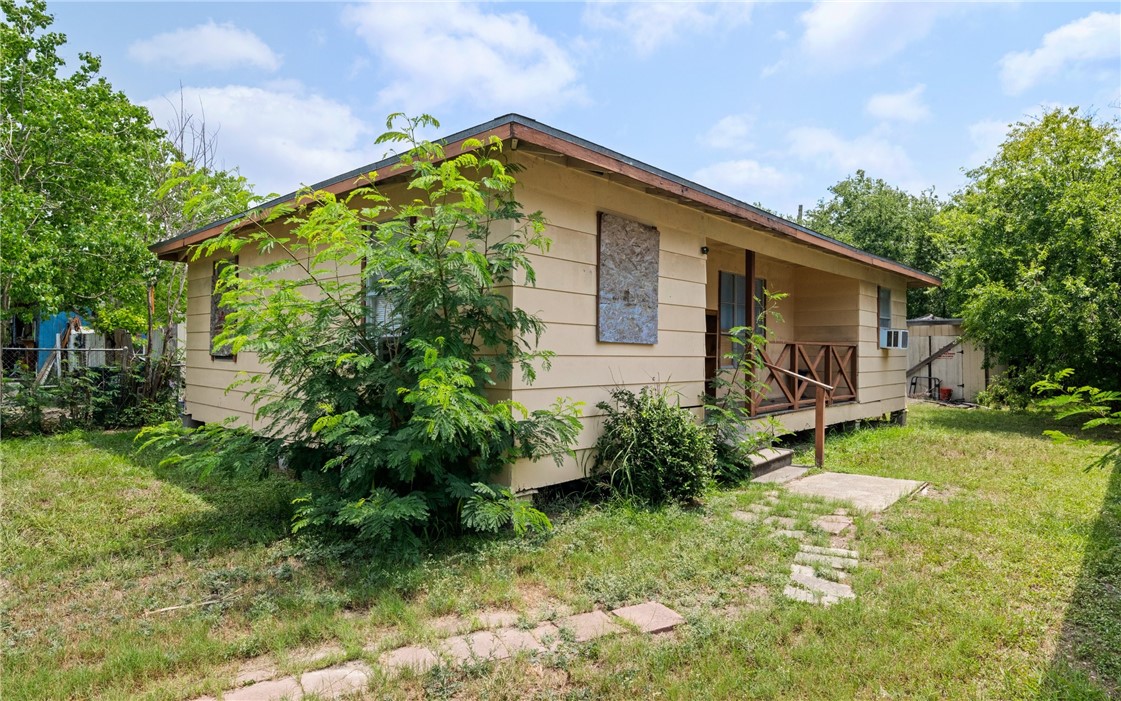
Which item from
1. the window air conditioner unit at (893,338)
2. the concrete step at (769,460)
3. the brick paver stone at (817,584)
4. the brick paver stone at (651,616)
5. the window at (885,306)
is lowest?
the brick paver stone at (651,616)

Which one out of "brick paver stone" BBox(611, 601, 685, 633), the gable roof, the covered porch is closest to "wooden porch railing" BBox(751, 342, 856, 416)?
the covered porch

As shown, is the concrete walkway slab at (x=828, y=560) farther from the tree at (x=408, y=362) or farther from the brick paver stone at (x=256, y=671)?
the brick paver stone at (x=256, y=671)

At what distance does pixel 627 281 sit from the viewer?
5.21 metres

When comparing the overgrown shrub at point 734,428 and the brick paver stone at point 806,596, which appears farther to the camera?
the overgrown shrub at point 734,428

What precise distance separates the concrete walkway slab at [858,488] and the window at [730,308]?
260 centimetres

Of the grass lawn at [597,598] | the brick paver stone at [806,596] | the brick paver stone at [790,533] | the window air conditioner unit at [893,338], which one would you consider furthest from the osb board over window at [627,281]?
the window air conditioner unit at [893,338]

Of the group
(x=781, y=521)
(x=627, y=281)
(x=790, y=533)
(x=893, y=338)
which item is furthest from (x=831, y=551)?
(x=893, y=338)

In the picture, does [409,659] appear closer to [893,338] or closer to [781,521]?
[781,521]

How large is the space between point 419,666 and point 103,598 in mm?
1928

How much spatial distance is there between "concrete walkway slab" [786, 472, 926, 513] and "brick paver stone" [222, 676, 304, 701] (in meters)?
4.23

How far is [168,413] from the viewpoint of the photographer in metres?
9.45

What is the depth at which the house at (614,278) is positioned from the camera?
447cm

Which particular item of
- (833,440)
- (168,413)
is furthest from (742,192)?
(168,413)

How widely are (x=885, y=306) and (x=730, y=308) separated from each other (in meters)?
3.46
